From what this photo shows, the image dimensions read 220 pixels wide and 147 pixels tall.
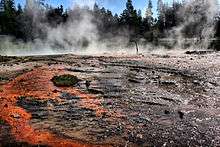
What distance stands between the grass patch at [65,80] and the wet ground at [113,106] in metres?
0.32

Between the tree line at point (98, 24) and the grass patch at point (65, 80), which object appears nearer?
the grass patch at point (65, 80)

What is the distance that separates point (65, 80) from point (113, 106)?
5.37 metres

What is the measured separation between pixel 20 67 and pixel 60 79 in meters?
6.79

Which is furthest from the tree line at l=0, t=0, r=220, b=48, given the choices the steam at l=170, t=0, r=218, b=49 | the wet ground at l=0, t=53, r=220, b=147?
the wet ground at l=0, t=53, r=220, b=147

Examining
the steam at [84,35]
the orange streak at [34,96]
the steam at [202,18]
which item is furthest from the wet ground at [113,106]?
the steam at [202,18]

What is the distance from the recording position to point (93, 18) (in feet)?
241

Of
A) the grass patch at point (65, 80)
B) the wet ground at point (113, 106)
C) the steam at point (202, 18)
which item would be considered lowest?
the wet ground at point (113, 106)

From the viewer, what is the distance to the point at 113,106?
16.6 m

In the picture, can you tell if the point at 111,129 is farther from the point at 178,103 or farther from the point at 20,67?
the point at 20,67

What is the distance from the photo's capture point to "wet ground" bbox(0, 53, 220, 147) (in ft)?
42.9

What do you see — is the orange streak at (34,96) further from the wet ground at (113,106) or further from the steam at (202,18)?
the steam at (202,18)

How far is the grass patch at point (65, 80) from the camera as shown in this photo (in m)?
20.7

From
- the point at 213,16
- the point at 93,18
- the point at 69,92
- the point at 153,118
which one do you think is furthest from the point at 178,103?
the point at 93,18

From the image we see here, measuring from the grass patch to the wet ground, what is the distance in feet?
1.05
